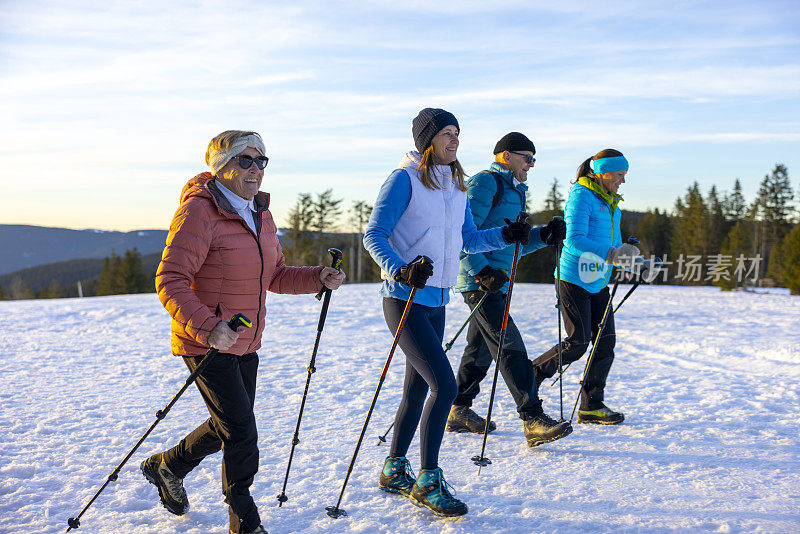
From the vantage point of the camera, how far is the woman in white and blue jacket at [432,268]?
3254 mm

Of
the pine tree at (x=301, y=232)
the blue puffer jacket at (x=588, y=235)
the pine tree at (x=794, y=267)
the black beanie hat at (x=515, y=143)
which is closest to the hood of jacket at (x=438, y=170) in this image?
the black beanie hat at (x=515, y=143)

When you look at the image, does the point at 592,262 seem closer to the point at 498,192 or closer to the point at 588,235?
the point at 588,235

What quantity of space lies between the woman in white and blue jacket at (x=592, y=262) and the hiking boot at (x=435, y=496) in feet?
6.19

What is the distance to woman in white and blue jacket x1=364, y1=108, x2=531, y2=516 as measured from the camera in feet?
10.7

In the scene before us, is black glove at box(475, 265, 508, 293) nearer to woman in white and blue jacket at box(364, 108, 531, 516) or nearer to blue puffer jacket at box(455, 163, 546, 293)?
blue puffer jacket at box(455, 163, 546, 293)

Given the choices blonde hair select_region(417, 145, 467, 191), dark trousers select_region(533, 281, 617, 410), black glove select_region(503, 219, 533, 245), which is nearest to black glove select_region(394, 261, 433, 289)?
blonde hair select_region(417, 145, 467, 191)

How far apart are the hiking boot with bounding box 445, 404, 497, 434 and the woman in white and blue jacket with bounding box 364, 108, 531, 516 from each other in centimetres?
128

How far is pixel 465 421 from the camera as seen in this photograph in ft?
15.6

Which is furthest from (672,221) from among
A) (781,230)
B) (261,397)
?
(261,397)

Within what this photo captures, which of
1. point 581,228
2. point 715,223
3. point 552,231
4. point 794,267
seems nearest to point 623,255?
point 581,228

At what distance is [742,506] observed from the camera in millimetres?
3416

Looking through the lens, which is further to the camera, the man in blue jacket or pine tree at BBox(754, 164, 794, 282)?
pine tree at BBox(754, 164, 794, 282)

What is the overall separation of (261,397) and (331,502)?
2632mm

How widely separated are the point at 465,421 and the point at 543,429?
71cm
